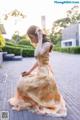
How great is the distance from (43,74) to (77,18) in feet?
217

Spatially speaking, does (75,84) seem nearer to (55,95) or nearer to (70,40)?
(55,95)

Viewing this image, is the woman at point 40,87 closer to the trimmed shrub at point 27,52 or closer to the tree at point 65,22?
the trimmed shrub at point 27,52

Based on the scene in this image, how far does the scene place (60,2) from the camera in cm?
1638

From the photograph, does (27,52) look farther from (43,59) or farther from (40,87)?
(40,87)

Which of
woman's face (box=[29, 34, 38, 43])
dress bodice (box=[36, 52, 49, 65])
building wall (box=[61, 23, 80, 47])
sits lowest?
building wall (box=[61, 23, 80, 47])

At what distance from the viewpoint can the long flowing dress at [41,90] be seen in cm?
707

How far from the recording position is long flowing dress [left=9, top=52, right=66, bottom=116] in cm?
707

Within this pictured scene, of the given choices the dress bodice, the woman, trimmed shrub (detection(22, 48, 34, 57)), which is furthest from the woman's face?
trimmed shrub (detection(22, 48, 34, 57))

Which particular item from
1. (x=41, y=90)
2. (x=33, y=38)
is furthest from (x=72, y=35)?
(x=41, y=90)

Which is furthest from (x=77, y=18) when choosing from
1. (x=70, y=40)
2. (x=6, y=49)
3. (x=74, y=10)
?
(x=6, y=49)

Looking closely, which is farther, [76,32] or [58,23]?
[58,23]

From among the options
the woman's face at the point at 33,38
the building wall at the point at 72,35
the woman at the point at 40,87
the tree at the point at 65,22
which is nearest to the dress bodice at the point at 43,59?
the woman at the point at 40,87

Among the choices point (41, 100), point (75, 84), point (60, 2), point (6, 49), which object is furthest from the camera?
point (6, 49)

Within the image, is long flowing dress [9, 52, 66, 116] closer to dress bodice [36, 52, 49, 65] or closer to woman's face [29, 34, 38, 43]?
dress bodice [36, 52, 49, 65]
